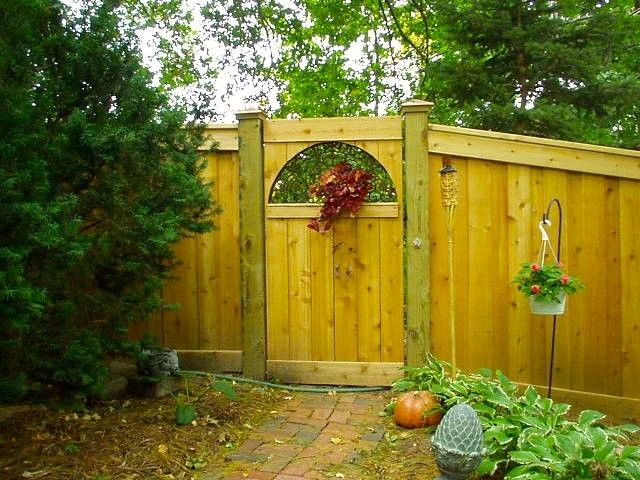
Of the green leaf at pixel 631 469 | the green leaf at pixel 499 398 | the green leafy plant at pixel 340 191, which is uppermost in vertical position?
the green leafy plant at pixel 340 191

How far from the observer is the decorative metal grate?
3912 millimetres

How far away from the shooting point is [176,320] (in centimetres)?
413

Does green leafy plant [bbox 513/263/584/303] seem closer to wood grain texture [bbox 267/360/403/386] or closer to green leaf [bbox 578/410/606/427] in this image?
green leaf [bbox 578/410/606/427]

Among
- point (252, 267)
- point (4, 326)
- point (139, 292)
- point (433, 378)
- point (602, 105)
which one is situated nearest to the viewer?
point (4, 326)

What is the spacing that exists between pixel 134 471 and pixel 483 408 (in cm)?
162

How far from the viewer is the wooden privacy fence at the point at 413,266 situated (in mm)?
3633

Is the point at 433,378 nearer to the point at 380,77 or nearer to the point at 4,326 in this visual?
the point at 4,326

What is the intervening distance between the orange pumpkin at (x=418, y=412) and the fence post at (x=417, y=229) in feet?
2.27

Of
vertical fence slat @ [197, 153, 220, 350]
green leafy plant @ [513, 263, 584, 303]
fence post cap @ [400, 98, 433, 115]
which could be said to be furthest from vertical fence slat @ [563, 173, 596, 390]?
vertical fence slat @ [197, 153, 220, 350]

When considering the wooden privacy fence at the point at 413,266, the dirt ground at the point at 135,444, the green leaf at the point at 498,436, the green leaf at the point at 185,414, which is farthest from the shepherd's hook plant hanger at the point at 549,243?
the green leaf at the point at 185,414

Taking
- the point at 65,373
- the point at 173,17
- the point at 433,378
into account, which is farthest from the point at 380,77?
the point at 65,373

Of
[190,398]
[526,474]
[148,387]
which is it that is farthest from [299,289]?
[526,474]

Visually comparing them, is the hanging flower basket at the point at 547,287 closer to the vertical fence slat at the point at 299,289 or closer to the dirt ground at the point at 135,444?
the dirt ground at the point at 135,444

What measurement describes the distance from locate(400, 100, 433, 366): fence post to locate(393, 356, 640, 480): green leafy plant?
1.91 ft
